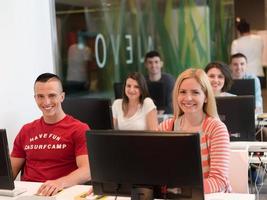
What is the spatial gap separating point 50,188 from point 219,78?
233 cm

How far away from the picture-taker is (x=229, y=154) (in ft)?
7.72

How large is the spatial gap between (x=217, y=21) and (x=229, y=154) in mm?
5418

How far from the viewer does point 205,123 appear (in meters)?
2.38

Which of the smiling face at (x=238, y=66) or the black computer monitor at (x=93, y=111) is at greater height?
the smiling face at (x=238, y=66)

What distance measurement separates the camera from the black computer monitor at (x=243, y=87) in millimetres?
4469

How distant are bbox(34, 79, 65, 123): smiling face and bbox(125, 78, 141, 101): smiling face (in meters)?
1.50

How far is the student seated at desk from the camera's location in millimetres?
2229

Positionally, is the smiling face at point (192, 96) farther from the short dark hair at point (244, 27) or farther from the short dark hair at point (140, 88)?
the short dark hair at point (244, 27)

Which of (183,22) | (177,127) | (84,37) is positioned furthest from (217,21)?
(177,127)

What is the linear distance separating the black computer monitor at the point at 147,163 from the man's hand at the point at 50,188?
52cm

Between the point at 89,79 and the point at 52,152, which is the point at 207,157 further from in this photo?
the point at 89,79

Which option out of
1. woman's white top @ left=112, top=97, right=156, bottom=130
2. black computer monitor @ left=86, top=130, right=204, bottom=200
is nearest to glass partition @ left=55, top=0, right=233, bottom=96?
woman's white top @ left=112, top=97, right=156, bottom=130

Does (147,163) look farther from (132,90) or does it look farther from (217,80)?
(217,80)

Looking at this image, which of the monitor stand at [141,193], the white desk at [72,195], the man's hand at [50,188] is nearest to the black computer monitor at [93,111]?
the white desk at [72,195]
